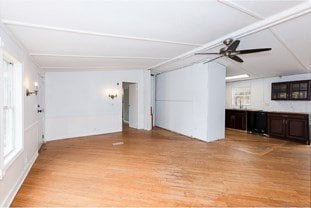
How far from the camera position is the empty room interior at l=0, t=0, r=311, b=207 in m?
2.37

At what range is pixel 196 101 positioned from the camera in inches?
240

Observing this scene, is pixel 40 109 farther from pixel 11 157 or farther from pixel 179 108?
pixel 179 108

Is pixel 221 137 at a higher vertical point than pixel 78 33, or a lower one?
lower

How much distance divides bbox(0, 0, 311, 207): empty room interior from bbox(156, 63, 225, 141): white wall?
5cm

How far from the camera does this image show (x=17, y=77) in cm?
310

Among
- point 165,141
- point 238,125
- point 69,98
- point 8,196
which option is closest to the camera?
point 8,196

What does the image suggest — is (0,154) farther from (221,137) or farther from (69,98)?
(221,137)

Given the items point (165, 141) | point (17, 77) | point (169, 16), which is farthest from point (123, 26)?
point (165, 141)

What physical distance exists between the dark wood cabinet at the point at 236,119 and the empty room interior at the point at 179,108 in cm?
50

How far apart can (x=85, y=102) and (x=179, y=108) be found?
11.2 feet

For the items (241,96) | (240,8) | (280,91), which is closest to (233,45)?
(240,8)

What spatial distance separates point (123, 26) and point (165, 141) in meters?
3.93

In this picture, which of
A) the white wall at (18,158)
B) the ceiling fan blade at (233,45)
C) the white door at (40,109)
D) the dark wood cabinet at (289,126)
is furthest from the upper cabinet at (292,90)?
the white door at (40,109)

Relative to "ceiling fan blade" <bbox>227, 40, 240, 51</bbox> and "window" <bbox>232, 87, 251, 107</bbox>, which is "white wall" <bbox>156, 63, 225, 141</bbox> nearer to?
"ceiling fan blade" <bbox>227, 40, 240, 51</bbox>
